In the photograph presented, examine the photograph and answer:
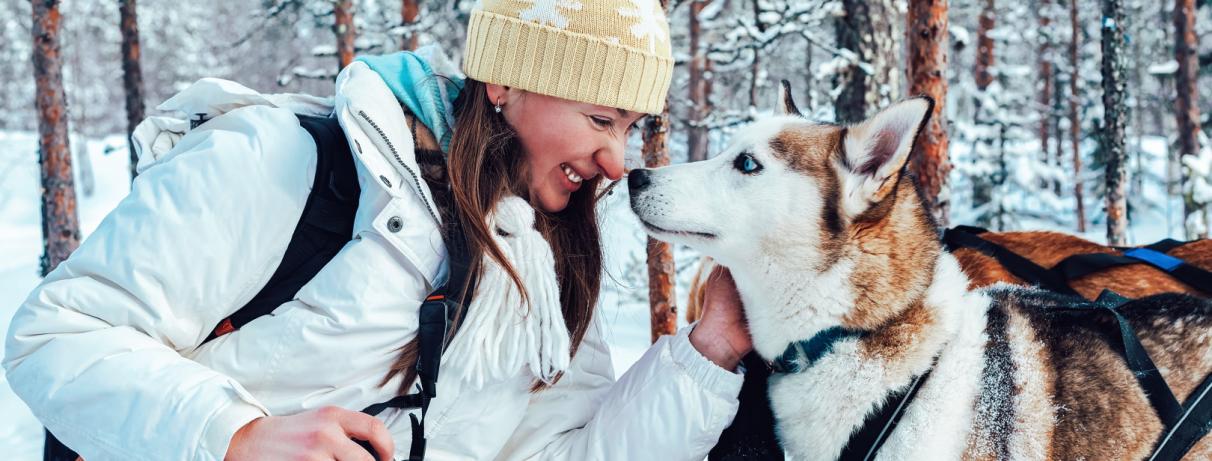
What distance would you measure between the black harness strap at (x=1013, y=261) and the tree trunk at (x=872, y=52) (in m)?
2.87

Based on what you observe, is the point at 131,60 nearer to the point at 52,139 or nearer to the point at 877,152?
the point at 52,139

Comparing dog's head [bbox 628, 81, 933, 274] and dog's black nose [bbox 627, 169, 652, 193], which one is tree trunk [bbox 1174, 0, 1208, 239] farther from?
dog's black nose [bbox 627, 169, 652, 193]

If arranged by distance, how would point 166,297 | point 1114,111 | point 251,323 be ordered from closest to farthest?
point 166,297, point 251,323, point 1114,111

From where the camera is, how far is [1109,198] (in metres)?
7.53

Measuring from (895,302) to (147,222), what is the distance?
1.61 m

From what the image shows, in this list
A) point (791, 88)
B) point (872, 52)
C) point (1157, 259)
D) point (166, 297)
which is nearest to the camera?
point (166, 297)

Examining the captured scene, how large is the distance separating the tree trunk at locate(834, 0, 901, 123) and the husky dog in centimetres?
368

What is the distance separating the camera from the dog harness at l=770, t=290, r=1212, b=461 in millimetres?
1732

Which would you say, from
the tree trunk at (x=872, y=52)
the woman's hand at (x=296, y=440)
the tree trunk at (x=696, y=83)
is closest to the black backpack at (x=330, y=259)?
the woman's hand at (x=296, y=440)

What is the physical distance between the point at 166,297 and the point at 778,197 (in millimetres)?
1372

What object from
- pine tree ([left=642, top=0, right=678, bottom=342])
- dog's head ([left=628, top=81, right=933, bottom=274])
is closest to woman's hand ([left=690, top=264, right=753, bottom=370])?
dog's head ([left=628, top=81, right=933, bottom=274])

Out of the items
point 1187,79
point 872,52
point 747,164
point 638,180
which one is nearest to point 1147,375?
point 747,164

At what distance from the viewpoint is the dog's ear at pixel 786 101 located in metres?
2.35

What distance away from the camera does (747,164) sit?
6.59 ft
